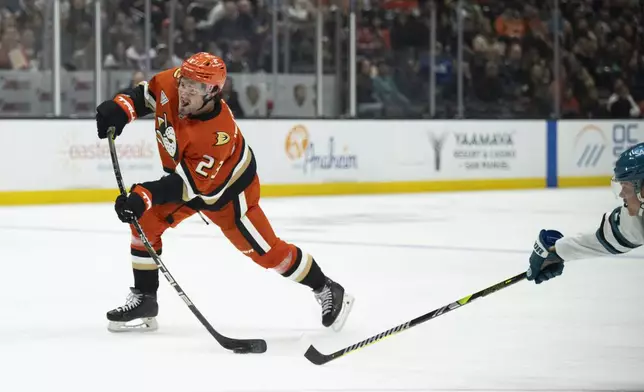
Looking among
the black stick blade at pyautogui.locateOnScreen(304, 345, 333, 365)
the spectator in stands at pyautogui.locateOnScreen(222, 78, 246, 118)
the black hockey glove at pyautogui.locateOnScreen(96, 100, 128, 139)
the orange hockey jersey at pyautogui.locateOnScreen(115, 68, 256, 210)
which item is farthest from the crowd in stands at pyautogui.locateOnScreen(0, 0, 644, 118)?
the black stick blade at pyautogui.locateOnScreen(304, 345, 333, 365)

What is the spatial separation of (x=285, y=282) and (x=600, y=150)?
8.07 m

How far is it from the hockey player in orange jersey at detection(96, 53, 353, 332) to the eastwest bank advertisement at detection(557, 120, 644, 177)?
881cm

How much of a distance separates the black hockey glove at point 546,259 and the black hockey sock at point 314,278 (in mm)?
1056

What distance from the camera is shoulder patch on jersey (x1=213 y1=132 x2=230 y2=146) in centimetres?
390

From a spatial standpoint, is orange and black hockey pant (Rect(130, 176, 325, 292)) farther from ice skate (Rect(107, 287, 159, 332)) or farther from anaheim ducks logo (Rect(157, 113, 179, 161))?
anaheim ducks logo (Rect(157, 113, 179, 161))

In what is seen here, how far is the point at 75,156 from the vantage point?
995 cm

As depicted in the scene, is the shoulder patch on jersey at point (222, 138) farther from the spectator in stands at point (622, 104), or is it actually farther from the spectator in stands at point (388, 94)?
the spectator in stands at point (622, 104)

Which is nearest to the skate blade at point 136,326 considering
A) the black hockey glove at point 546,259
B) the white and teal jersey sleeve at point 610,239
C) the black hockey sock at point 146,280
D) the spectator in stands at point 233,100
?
Answer: the black hockey sock at point 146,280

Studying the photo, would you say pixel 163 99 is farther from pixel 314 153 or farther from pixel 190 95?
pixel 314 153

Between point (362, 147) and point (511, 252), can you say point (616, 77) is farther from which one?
point (511, 252)

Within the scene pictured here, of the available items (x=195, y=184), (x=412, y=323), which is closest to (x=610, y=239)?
(x=412, y=323)

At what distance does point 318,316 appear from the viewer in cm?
453

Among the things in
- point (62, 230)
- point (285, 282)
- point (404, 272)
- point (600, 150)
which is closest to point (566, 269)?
point (404, 272)

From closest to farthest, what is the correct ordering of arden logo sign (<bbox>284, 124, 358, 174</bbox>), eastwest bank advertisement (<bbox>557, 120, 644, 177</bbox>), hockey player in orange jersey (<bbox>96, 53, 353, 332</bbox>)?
hockey player in orange jersey (<bbox>96, 53, 353, 332</bbox>) < arden logo sign (<bbox>284, 124, 358, 174</bbox>) < eastwest bank advertisement (<bbox>557, 120, 644, 177</bbox>)
